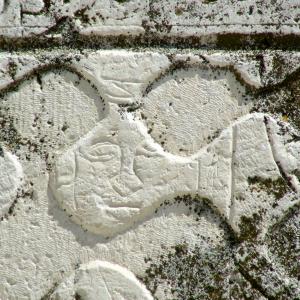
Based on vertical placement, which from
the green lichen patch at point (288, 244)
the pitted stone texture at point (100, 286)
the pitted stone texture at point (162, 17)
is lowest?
the pitted stone texture at point (100, 286)

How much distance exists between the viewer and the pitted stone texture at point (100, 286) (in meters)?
2.32

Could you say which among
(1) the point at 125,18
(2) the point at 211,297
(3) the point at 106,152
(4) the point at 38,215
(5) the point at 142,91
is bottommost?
(2) the point at 211,297

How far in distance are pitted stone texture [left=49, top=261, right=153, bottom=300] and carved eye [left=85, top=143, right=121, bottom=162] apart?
16.8 inches

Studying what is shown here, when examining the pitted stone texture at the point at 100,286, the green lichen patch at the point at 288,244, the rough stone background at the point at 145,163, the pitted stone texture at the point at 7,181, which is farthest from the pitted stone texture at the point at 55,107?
the green lichen patch at the point at 288,244

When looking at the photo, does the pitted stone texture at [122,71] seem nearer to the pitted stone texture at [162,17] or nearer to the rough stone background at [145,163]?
the rough stone background at [145,163]

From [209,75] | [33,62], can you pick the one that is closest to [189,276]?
[209,75]

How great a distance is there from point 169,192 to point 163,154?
0.51ft

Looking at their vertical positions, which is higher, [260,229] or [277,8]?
[277,8]

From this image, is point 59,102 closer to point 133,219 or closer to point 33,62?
point 33,62

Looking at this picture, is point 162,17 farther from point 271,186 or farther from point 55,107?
point 271,186

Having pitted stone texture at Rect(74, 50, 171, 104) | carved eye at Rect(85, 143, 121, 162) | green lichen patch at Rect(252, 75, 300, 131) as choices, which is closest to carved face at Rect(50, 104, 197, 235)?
carved eye at Rect(85, 143, 121, 162)

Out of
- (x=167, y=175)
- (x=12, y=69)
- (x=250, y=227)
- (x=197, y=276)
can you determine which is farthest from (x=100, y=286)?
(x=12, y=69)

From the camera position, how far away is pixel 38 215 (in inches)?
93.7

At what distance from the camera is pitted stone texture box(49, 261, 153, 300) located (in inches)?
91.3
